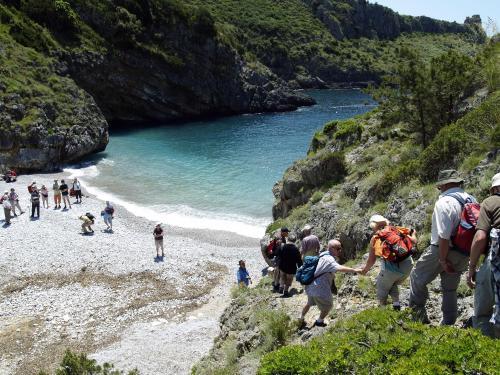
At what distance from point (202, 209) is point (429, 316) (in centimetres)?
2661

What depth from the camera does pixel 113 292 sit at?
20234 millimetres

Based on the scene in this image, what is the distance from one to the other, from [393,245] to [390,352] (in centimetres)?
231

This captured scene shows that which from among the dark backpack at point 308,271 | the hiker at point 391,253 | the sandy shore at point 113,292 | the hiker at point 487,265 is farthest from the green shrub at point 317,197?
the hiker at point 487,265

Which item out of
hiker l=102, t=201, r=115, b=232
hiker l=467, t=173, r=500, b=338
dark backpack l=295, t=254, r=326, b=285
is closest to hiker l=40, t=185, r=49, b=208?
hiker l=102, t=201, r=115, b=232

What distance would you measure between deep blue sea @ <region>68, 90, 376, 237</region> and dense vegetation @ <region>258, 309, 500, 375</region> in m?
19.9

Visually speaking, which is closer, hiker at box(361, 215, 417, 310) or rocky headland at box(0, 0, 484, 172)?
hiker at box(361, 215, 417, 310)

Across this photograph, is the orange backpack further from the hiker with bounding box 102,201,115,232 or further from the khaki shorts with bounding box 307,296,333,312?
the hiker with bounding box 102,201,115,232

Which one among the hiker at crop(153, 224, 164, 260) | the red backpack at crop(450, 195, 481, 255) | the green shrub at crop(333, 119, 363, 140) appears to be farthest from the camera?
the hiker at crop(153, 224, 164, 260)

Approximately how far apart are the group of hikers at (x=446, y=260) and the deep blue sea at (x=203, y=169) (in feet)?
58.8

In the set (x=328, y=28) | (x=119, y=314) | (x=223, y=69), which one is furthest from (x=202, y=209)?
(x=328, y=28)

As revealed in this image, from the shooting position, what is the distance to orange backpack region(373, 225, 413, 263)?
25.6 feet

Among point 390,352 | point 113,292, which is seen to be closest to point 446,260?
point 390,352

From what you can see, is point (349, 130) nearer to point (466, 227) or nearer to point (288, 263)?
point (288, 263)

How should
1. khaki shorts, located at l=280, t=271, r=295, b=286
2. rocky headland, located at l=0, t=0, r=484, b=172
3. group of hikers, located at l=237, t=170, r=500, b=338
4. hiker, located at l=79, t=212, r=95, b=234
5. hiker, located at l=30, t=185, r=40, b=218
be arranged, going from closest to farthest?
group of hikers, located at l=237, t=170, r=500, b=338 → khaki shorts, located at l=280, t=271, r=295, b=286 → hiker, located at l=79, t=212, r=95, b=234 → hiker, located at l=30, t=185, r=40, b=218 → rocky headland, located at l=0, t=0, r=484, b=172
